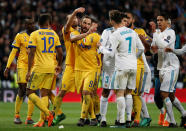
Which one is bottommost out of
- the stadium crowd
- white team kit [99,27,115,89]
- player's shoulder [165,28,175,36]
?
white team kit [99,27,115,89]

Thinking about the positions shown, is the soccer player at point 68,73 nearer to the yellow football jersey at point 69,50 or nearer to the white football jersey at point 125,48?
the yellow football jersey at point 69,50

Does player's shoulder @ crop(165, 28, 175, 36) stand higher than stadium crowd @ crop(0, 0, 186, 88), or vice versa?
stadium crowd @ crop(0, 0, 186, 88)

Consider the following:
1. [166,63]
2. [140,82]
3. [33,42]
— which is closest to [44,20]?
[33,42]

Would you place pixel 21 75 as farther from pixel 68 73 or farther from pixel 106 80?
pixel 106 80

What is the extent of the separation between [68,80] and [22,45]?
4.81 feet

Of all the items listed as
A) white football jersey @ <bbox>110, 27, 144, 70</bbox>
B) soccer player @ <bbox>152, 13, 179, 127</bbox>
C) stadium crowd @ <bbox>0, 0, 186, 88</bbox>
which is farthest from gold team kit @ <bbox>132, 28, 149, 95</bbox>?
stadium crowd @ <bbox>0, 0, 186, 88</bbox>

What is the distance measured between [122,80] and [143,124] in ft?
4.28

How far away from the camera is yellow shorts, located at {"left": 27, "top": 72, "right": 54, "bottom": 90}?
27.8ft

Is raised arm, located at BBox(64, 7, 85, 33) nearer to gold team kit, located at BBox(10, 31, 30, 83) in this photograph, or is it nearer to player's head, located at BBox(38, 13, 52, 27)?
player's head, located at BBox(38, 13, 52, 27)

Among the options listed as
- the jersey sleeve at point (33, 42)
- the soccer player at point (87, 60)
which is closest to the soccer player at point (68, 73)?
the soccer player at point (87, 60)

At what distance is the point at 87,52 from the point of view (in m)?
8.95

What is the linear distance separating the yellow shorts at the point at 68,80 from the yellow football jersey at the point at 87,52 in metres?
0.27

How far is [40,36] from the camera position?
845 cm

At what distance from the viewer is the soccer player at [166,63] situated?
8859mm
